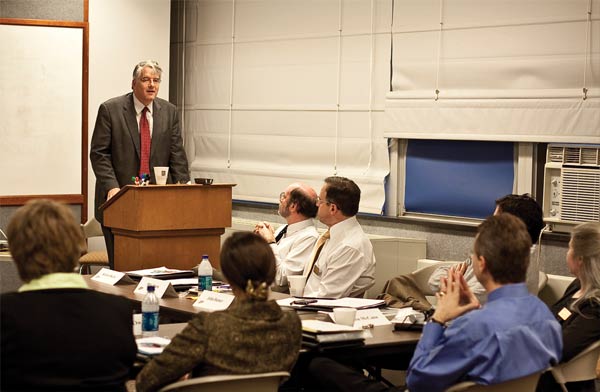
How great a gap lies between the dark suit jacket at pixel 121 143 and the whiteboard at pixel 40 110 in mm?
1917

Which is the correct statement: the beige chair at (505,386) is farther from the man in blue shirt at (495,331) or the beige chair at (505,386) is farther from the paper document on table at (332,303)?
the paper document on table at (332,303)

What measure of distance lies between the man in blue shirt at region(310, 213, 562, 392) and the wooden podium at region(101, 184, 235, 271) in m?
2.43

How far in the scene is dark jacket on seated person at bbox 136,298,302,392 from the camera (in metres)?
2.90

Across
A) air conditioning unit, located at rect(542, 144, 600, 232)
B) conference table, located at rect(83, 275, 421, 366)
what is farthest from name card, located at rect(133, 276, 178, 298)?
air conditioning unit, located at rect(542, 144, 600, 232)

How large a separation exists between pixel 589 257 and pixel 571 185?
2.01 metres

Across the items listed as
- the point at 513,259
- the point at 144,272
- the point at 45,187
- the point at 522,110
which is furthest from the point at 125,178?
the point at 513,259

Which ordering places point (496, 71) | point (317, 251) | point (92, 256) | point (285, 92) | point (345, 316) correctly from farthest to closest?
point (285, 92) → point (92, 256) → point (496, 71) → point (317, 251) → point (345, 316)

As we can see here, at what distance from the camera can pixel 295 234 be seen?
5.55 m

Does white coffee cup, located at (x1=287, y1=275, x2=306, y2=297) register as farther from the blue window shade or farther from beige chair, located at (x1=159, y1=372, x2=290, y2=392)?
the blue window shade

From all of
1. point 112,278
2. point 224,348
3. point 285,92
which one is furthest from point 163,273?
point 285,92

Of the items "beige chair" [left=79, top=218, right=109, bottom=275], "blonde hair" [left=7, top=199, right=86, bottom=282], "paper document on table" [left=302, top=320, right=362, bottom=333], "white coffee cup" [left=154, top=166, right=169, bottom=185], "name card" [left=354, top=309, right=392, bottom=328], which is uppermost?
"white coffee cup" [left=154, top=166, right=169, bottom=185]

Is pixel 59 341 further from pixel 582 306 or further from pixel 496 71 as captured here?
pixel 496 71

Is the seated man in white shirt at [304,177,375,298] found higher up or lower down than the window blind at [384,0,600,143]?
lower down

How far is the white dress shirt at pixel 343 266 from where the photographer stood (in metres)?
4.82
